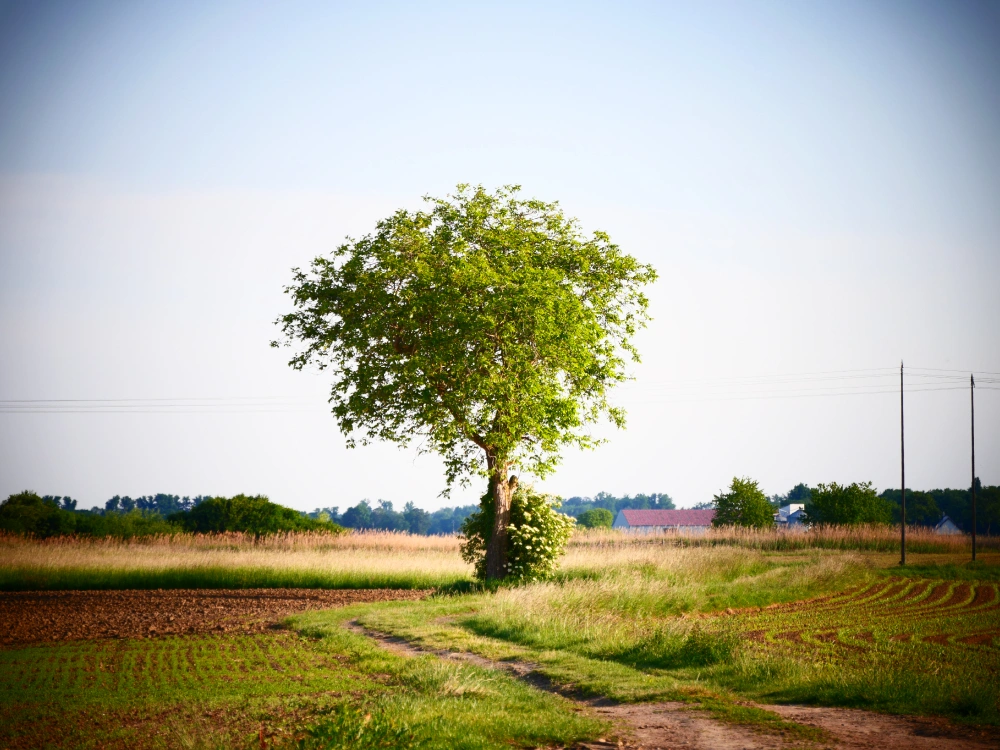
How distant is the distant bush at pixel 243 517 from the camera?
4881cm

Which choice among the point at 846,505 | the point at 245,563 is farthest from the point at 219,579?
the point at 846,505

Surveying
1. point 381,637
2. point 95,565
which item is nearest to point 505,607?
point 381,637

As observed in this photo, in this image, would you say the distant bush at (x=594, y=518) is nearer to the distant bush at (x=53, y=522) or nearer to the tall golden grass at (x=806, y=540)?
the tall golden grass at (x=806, y=540)

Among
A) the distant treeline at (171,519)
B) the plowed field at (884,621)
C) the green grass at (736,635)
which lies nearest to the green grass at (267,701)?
the green grass at (736,635)

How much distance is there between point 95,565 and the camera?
28.0 meters

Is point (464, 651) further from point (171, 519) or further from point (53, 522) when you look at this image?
point (171, 519)

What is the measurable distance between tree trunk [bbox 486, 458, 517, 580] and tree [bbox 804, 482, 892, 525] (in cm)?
3241

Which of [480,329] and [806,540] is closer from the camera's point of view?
[480,329]

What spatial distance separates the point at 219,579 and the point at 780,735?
23.3 metres

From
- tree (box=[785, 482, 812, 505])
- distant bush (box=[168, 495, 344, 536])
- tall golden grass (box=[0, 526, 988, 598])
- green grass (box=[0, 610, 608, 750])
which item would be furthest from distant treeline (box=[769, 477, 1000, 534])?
green grass (box=[0, 610, 608, 750])

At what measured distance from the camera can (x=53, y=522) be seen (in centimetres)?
4669

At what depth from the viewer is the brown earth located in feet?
54.7

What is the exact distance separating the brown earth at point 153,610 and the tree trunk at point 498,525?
2326 mm

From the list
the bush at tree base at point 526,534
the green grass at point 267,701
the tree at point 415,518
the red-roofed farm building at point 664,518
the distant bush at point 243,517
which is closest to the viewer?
the green grass at point 267,701
